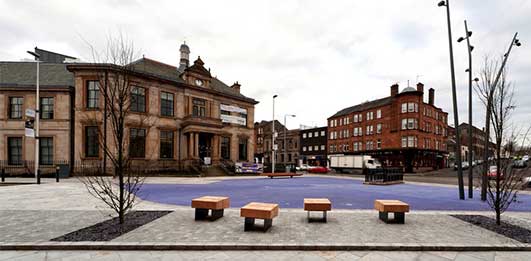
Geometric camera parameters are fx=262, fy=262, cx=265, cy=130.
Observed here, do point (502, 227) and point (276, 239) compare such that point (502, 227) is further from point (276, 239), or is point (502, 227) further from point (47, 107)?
point (47, 107)

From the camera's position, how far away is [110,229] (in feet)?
21.4

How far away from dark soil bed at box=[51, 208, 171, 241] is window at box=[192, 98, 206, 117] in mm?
26671

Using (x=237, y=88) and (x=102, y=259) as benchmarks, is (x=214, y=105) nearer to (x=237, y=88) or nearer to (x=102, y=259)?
(x=237, y=88)

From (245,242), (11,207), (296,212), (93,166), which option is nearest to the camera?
(245,242)

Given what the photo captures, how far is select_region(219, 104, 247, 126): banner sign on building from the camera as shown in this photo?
123 ft

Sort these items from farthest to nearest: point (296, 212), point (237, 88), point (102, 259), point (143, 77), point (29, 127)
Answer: point (237, 88) < point (143, 77) < point (29, 127) < point (296, 212) < point (102, 259)

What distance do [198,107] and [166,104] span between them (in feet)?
14.0

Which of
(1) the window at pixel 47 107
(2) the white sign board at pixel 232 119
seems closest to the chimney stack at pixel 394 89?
(2) the white sign board at pixel 232 119

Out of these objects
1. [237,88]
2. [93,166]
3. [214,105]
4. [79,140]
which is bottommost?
[93,166]

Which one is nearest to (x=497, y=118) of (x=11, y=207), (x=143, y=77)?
(x=11, y=207)

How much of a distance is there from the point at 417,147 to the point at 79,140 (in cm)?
4895

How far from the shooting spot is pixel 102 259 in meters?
4.92

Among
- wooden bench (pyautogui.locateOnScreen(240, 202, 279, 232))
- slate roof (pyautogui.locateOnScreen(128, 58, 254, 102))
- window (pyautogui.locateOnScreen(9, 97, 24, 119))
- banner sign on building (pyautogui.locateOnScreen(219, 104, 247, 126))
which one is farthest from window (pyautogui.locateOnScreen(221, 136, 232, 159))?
wooden bench (pyautogui.locateOnScreen(240, 202, 279, 232))

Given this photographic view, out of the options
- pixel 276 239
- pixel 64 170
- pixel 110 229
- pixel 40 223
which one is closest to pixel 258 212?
pixel 276 239
